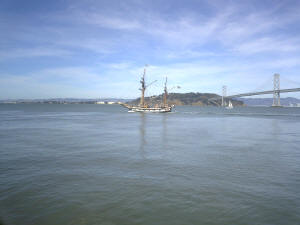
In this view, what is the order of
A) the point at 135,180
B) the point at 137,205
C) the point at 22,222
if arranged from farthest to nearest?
1. the point at 135,180
2. the point at 137,205
3. the point at 22,222

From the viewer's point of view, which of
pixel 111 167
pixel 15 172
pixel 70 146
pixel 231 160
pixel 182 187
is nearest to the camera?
pixel 182 187

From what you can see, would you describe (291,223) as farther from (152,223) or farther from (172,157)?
(172,157)

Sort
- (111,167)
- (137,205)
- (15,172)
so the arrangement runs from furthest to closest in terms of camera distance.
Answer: (111,167), (15,172), (137,205)

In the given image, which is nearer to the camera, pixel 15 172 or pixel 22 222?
pixel 22 222

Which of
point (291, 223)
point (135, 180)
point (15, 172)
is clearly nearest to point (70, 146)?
point (15, 172)

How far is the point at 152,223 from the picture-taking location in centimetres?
711

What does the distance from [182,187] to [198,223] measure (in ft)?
9.09

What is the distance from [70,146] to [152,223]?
13.5 m

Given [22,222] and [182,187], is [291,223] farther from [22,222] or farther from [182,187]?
[22,222]

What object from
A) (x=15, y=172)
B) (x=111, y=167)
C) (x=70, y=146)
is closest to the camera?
(x=15, y=172)

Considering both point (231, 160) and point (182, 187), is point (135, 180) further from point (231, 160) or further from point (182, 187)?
point (231, 160)

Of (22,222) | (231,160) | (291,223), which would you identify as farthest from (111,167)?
(291,223)

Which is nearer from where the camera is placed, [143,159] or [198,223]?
[198,223]

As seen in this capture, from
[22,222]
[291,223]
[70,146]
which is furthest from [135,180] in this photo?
[70,146]
